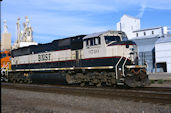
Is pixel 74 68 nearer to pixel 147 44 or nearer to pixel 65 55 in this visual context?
pixel 65 55

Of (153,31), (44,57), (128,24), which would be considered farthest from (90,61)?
(128,24)

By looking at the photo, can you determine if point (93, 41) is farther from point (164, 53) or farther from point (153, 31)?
point (153, 31)

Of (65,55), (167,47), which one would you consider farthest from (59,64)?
(167,47)

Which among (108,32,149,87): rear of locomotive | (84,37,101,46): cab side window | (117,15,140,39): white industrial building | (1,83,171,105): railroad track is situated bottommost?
(1,83,171,105): railroad track

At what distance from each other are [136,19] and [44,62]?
68424 mm

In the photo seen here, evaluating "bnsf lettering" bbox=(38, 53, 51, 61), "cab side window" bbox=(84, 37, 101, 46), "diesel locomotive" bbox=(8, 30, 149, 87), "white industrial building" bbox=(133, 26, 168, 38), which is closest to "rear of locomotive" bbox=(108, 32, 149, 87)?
"diesel locomotive" bbox=(8, 30, 149, 87)

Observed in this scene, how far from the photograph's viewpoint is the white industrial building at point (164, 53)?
4203 centimetres

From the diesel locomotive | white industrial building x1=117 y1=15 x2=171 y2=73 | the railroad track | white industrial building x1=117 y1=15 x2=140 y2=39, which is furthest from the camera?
white industrial building x1=117 y1=15 x2=140 y2=39

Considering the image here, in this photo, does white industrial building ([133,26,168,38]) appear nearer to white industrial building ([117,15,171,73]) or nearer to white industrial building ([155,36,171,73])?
white industrial building ([117,15,171,73])

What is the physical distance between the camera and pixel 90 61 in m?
15.6

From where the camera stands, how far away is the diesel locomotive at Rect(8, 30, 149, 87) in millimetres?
14016

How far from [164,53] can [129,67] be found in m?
31.5

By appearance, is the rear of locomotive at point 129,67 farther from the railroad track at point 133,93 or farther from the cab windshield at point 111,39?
the railroad track at point 133,93

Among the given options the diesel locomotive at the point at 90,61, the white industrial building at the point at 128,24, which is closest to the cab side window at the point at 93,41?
the diesel locomotive at the point at 90,61
